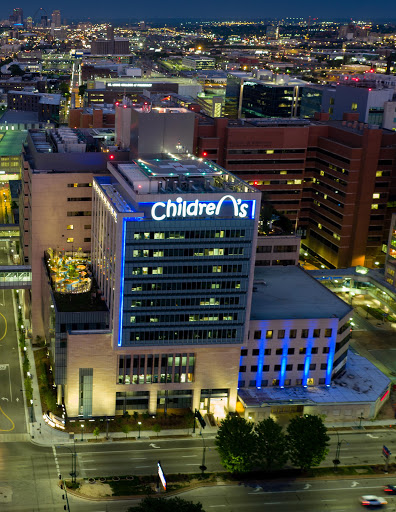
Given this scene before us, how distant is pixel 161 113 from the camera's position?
12925 cm

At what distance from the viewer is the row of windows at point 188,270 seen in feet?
357

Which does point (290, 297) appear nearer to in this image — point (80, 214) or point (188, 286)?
point (188, 286)

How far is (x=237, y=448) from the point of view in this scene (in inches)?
3804

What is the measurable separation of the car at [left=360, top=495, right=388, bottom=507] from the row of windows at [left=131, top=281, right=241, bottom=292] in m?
33.5

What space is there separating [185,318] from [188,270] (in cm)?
708

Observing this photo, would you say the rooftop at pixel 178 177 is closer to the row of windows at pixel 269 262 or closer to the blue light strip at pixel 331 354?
the blue light strip at pixel 331 354

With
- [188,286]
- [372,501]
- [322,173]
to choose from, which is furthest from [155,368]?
[322,173]

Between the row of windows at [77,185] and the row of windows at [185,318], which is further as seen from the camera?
the row of windows at [77,185]

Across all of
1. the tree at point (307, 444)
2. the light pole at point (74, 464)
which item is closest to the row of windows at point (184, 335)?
the light pole at point (74, 464)

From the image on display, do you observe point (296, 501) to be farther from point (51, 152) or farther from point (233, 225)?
point (51, 152)

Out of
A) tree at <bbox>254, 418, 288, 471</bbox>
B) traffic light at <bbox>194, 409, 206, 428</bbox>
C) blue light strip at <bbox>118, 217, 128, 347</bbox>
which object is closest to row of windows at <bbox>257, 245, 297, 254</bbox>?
traffic light at <bbox>194, 409, 206, 428</bbox>

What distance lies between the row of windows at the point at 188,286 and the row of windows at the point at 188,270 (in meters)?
1.55

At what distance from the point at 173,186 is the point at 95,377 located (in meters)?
29.5

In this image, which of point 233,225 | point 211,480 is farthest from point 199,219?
point 211,480
